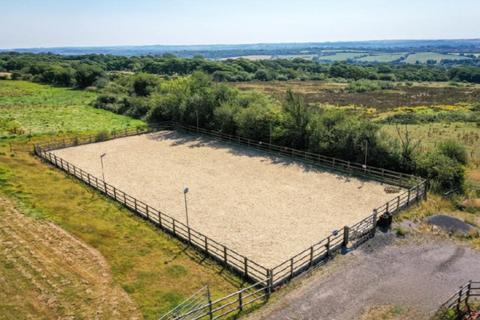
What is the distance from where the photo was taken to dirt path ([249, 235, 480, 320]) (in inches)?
484

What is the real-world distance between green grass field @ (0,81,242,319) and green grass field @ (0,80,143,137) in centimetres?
548

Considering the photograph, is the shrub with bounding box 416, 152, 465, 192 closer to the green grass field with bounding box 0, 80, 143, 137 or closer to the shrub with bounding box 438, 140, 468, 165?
the shrub with bounding box 438, 140, 468, 165

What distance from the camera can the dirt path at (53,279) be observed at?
41.1 feet

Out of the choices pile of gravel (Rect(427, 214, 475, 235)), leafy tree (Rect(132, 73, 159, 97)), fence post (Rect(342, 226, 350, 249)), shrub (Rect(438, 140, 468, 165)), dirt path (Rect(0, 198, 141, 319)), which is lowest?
dirt path (Rect(0, 198, 141, 319))

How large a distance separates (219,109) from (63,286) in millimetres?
22919

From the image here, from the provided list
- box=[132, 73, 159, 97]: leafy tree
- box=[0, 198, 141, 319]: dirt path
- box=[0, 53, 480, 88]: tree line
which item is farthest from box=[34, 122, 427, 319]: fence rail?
box=[0, 53, 480, 88]: tree line

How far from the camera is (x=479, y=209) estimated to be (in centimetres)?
1941

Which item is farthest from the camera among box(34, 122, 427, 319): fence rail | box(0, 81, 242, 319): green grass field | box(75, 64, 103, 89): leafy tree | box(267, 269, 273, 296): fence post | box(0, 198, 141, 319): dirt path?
box(75, 64, 103, 89): leafy tree

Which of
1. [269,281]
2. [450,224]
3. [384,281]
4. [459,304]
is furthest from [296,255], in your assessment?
[450,224]

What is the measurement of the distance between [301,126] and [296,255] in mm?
15805

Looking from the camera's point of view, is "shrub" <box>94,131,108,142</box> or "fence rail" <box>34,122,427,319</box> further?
"shrub" <box>94,131,108,142</box>

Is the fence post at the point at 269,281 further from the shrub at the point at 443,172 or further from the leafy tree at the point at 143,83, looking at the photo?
the leafy tree at the point at 143,83

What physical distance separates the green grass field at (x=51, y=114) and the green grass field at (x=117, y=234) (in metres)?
5.48

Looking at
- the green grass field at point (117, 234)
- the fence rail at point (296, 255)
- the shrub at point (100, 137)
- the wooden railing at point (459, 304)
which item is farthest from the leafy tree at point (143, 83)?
the wooden railing at point (459, 304)
